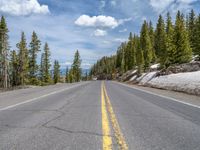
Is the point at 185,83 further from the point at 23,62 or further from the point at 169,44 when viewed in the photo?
the point at 23,62

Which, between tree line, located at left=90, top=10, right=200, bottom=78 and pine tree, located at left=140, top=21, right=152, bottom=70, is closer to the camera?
tree line, located at left=90, top=10, right=200, bottom=78

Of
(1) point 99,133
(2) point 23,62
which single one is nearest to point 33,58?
(2) point 23,62

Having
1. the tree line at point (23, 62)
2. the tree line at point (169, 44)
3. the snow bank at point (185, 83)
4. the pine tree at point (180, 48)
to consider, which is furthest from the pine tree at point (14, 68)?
the snow bank at point (185, 83)

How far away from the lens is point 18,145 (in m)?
4.62

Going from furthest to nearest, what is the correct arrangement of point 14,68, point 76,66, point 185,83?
point 76,66, point 14,68, point 185,83

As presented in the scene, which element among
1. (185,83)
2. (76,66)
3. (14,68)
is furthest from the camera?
(76,66)

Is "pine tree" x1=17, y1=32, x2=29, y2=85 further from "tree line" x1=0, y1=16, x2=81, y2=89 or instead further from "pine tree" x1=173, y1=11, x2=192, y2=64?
"pine tree" x1=173, y1=11, x2=192, y2=64

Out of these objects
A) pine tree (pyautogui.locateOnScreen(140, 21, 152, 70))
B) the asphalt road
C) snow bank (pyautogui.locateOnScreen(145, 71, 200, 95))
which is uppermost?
pine tree (pyautogui.locateOnScreen(140, 21, 152, 70))

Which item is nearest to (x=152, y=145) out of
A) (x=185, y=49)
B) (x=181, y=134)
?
(x=181, y=134)

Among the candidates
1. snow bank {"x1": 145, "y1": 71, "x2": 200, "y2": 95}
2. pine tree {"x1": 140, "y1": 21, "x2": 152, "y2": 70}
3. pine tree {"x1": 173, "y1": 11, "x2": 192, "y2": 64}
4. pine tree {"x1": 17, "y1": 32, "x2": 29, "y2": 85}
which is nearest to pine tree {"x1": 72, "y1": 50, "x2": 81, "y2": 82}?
pine tree {"x1": 140, "y1": 21, "x2": 152, "y2": 70}

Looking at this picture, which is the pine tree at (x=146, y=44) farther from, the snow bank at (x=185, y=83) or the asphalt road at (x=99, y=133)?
the asphalt road at (x=99, y=133)

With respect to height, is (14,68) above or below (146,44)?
below

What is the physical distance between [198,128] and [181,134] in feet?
3.09

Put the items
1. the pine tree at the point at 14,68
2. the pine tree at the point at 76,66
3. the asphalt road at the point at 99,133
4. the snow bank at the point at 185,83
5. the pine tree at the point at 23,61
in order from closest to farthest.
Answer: the asphalt road at the point at 99,133
the snow bank at the point at 185,83
the pine tree at the point at 23,61
the pine tree at the point at 14,68
the pine tree at the point at 76,66
